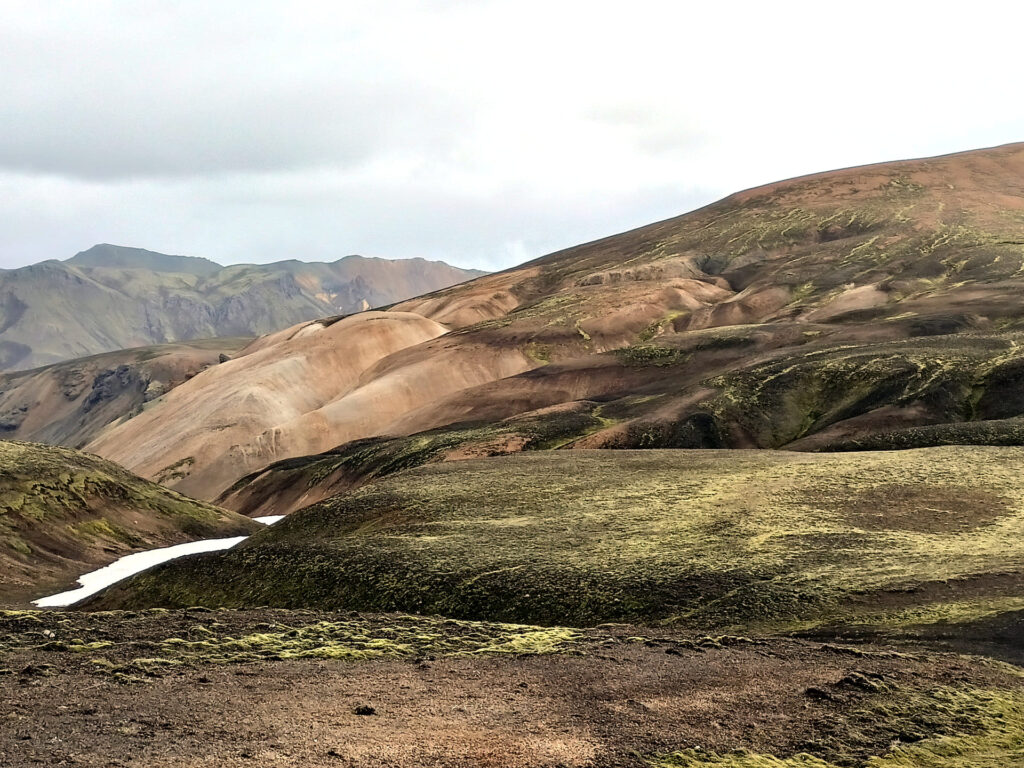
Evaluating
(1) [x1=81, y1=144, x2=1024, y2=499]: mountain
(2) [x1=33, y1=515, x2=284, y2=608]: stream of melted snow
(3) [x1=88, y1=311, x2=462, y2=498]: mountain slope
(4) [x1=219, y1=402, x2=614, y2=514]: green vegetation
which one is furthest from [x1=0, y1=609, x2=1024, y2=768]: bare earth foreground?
(3) [x1=88, y1=311, x2=462, y2=498]: mountain slope

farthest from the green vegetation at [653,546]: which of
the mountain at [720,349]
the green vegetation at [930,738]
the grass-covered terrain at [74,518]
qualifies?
the mountain at [720,349]

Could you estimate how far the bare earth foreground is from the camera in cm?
1691

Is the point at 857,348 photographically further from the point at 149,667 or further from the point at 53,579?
the point at 149,667

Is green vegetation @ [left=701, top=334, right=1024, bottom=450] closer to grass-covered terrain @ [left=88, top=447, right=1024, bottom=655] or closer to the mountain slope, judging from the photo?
grass-covered terrain @ [left=88, top=447, right=1024, bottom=655]

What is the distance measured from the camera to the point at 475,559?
3694 centimetres

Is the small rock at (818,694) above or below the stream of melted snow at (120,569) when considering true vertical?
below

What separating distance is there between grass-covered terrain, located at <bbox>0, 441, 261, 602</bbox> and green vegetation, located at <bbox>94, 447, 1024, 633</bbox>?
13983mm

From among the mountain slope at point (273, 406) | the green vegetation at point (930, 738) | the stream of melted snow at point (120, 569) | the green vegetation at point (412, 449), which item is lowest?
the green vegetation at point (930, 738)

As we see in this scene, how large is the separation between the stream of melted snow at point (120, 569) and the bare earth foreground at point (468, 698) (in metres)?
26.0

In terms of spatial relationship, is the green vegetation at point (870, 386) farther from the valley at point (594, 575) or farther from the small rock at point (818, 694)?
the small rock at point (818, 694)

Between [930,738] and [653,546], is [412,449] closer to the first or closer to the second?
[653,546]

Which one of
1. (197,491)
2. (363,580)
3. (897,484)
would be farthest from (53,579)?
(197,491)

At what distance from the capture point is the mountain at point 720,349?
242 ft

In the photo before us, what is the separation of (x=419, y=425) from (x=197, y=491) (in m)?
29.9
